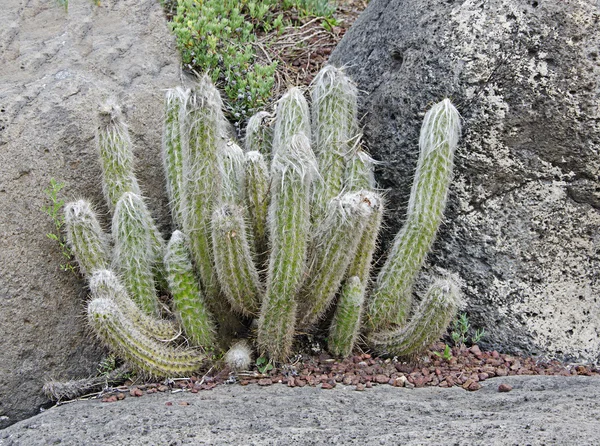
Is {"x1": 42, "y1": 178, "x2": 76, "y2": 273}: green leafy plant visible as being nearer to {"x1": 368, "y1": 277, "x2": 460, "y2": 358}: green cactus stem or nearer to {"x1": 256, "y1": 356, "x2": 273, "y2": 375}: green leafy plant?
{"x1": 256, "y1": 356, "x2": 273, "y2": 375}: green leafy plant

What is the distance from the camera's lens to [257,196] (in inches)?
156

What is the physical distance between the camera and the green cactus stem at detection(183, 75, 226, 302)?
362 cm

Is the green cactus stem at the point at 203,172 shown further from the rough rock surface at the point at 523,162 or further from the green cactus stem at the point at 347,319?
the rough rock surface at the point at 523,162

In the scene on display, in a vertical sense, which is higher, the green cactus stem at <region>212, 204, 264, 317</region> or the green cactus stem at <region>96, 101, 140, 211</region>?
the green cactus stem at <region>96, 101, 140, 211</region>

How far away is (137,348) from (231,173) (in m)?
1.09

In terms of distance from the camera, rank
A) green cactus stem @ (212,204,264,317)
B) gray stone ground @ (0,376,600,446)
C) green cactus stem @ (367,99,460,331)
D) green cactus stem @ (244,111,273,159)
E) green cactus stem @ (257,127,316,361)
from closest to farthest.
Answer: gray stone ground @ (0,376,600,446)
green cactus stem @ (257,127,316,361)
green cactus stem @ (212,204,264,317)
green cactus stem @ (367,99,460,331)
green cactus stem @ (244,111,273,159)

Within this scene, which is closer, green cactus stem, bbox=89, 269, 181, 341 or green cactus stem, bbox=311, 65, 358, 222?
green cactus stem, bbox=89, 269, 181, 341

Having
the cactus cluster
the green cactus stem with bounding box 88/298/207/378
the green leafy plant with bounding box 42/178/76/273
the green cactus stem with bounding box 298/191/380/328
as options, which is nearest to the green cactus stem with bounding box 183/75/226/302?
the cactus cluster

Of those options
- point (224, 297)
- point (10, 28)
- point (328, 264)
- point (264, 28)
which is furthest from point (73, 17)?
point (328, 264)

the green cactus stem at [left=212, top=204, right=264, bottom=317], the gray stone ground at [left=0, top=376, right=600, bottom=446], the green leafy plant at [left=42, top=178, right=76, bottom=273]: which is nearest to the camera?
the gray stone ground at [left=0, top=376, right=600, bottom=446]

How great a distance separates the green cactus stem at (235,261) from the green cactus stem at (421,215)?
69 cm

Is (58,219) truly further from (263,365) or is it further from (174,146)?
(263,365)

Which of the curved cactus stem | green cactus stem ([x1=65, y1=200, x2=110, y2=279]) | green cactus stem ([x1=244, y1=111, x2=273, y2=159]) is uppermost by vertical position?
green cactus stem ([x1=244, y1=111, x2=273, y2=159])

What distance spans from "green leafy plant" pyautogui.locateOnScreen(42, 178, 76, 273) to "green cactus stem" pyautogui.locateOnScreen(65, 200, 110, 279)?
0.69 feet
